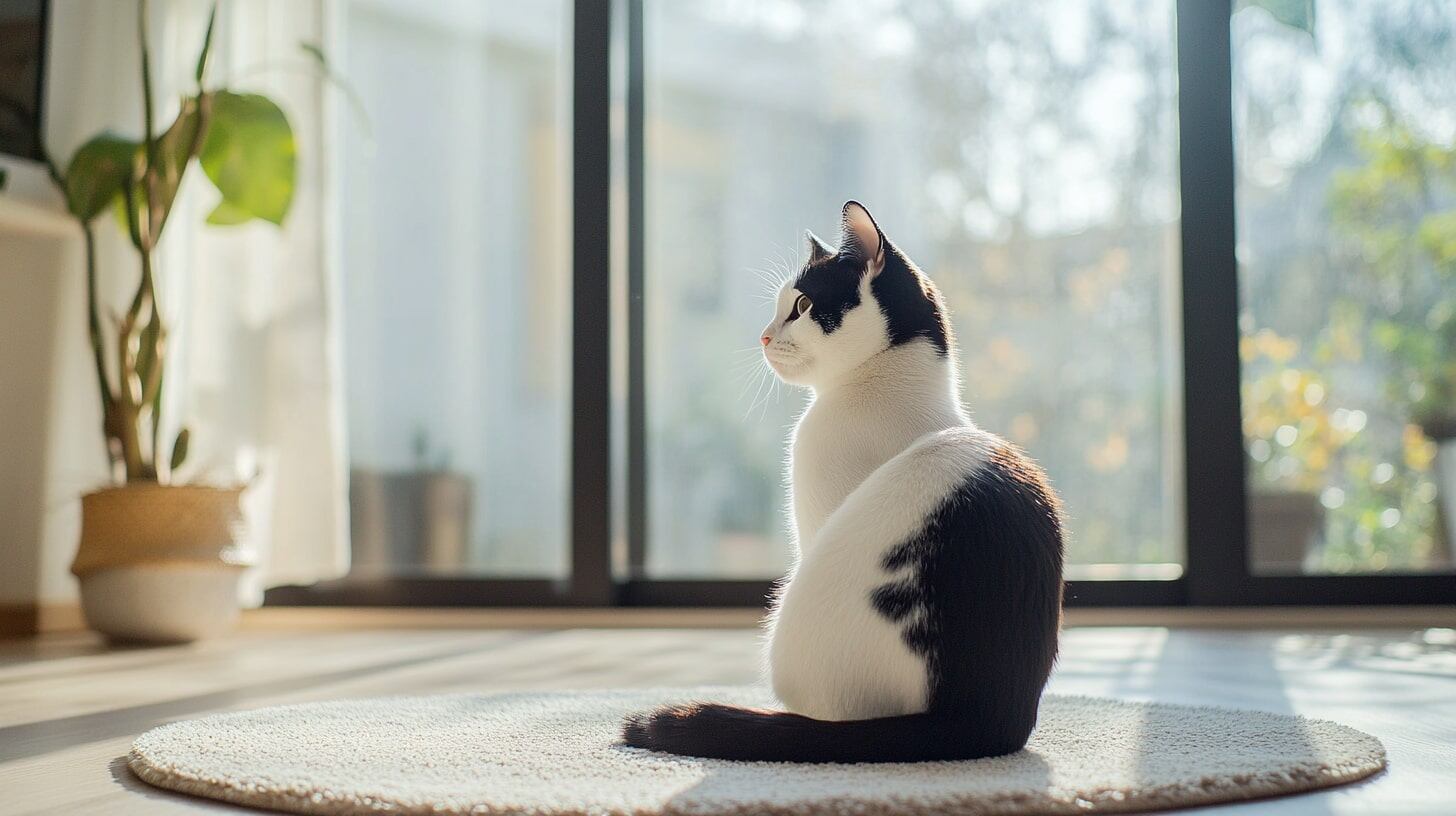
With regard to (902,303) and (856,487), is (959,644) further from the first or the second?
(902,303)

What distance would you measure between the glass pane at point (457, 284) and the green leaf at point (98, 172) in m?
0.68

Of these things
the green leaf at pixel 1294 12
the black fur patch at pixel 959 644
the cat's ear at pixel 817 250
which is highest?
the green leaf at pixel 1294 12

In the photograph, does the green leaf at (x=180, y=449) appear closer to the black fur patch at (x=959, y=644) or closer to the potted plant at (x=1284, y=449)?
the black fur patch at (x=959, y=644)

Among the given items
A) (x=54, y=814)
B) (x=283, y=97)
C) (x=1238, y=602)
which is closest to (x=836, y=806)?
(x=54, y=814)

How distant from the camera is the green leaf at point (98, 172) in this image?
2.56 m

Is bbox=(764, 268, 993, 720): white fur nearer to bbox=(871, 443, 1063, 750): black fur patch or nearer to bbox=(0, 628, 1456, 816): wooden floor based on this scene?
bbox=(871, 443, 1063, 750): black fur patch

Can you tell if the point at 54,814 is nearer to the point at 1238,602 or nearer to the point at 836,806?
the point at 836,806

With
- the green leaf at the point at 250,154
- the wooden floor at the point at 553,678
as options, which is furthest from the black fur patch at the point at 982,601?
the green leaf at the point at 250,154

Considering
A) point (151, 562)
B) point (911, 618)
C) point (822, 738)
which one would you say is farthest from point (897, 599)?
point (151, 562)

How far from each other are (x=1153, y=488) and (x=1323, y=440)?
15.4 inches

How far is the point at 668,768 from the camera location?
1056mm

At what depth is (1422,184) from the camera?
2.89 metres

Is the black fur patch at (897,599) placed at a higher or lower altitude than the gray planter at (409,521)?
higher

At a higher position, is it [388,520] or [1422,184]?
[1422,184]
